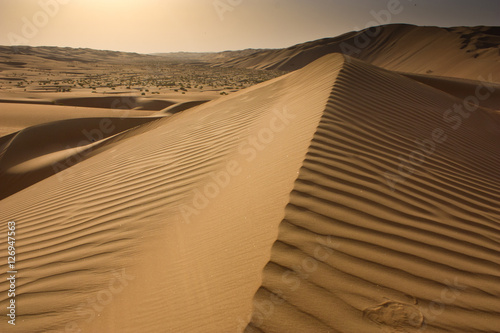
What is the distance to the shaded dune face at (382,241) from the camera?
159 cm

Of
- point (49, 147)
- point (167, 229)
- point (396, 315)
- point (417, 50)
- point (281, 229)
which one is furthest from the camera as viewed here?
point (417, 50)

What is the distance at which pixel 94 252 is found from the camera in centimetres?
259

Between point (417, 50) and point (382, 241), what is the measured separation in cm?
4945

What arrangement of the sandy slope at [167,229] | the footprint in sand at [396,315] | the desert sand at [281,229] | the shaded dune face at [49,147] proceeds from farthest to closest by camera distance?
the shaded dune face at [49,147] < the sandy slope at [167,229] < the desert sand at [281,229] < the footprint in sand at [396,315]

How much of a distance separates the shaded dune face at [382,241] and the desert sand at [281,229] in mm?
10

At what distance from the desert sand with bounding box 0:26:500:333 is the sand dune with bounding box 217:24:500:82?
23.5m

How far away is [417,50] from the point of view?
44312 mm

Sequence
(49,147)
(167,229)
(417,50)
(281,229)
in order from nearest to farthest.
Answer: (281,229)
(167,229)
(49,147)
(417,50)

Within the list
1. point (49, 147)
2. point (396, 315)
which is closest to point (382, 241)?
point (396, 315)

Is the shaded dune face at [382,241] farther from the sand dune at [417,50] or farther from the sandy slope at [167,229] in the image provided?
the sand dune at [417,50]

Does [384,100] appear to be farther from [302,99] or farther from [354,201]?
[354,201]

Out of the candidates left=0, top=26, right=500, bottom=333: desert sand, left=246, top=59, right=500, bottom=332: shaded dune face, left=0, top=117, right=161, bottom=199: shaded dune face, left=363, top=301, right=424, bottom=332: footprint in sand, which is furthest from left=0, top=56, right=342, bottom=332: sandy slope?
left=0, top=117, right=161, bottom=199: shaded dune face

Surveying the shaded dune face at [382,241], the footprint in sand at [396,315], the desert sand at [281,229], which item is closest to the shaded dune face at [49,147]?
the desert sand at [281,229]

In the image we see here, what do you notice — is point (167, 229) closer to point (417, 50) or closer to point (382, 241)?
point (382, 241)
